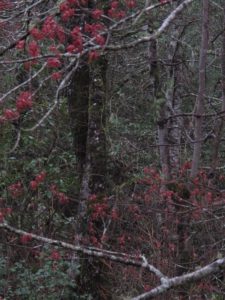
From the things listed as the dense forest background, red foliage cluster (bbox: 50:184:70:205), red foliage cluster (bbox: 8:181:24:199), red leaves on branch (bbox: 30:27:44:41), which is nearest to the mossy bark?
the dense forest background

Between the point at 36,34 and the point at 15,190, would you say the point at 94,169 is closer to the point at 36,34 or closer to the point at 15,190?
the point at 15,190

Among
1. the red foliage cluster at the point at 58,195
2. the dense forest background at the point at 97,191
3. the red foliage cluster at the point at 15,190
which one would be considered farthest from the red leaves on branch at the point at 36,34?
the red foliage cluster at the point at 58,195

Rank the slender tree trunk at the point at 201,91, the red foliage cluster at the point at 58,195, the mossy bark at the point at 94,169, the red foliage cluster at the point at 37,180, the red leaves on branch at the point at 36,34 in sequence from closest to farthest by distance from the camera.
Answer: the red leaves on branch at the point at 36,34 < the red foliage cluster at the point at 37,180 < the mossy bark at the point at 94,169 < the slender tree trunk at the point at 201,91 < the red foliage cluster at the point at 58,195

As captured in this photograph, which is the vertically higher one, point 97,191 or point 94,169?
point 94,169

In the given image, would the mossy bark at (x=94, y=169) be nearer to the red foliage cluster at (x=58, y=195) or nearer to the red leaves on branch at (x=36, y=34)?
the red foliage cluster at (x=58, y=195)

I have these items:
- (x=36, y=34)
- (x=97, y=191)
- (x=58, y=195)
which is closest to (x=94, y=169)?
(x=97, y=191)

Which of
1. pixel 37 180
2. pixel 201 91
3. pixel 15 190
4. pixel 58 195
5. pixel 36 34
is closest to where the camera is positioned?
pixel 36 34

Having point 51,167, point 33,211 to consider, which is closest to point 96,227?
point 33,211

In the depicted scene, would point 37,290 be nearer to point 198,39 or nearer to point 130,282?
point 130,282

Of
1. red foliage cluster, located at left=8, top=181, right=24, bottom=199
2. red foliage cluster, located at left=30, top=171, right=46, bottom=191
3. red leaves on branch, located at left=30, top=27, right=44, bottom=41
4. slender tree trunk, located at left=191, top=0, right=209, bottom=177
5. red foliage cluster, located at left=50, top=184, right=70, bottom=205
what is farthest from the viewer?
red foliage cluster, located at left=50, top=184, right=70, bottom=205

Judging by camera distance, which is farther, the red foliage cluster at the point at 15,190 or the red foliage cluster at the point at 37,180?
the red foliage cluster at the point at 15,190

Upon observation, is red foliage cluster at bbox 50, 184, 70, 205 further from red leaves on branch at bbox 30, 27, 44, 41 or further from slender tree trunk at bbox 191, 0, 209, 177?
red leaves on branch at bbox 30, 27, 44, 41

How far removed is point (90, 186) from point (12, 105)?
1670 millimetres

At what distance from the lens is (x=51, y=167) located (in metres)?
8.11
